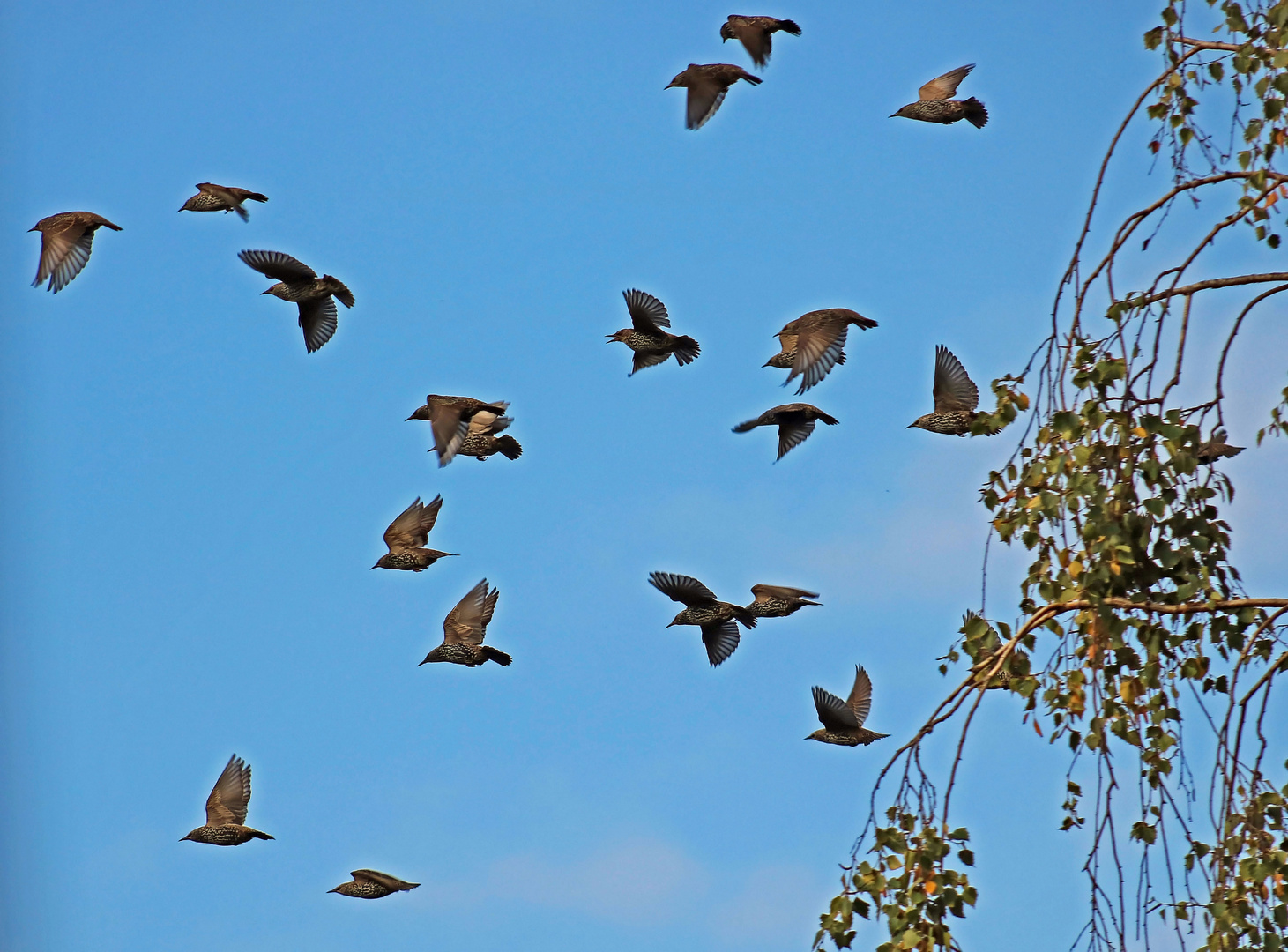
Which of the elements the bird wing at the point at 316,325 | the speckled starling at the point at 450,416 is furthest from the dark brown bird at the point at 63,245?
the speckled starling at the point at 450,416

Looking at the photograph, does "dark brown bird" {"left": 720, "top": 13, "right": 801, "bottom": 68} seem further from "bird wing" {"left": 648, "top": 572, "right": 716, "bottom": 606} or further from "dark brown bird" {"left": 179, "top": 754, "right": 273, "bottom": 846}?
"dark brown bird" {"left": 179, "top": 754, "right": 273, "bottom": 846}

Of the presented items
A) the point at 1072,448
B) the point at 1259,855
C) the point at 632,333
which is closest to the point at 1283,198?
the point at 1072,448

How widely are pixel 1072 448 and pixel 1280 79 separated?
1.71 metres

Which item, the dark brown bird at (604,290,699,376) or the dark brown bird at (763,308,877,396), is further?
the dark brown bird at (604,290,699,376)

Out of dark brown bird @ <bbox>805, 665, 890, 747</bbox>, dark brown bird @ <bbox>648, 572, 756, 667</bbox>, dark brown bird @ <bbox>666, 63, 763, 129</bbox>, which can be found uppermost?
dark brown bird @ <bbox>666, 63, 763, 129</bbox>

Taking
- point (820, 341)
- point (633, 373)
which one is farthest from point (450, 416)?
point (820, 341)

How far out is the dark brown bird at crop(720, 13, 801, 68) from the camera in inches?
375

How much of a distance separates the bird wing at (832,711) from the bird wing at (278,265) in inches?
190

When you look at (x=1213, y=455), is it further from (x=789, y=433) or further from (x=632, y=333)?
(x=632, y=333)

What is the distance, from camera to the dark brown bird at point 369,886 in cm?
1135

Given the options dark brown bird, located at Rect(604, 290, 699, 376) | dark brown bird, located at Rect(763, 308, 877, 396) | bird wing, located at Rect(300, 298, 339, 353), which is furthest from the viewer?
bird wing, located at Rect(300, 298, 339, 353)

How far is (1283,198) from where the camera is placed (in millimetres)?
5984

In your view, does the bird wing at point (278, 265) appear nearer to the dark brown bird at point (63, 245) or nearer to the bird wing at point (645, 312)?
the dark brown bird at point (63, 245)

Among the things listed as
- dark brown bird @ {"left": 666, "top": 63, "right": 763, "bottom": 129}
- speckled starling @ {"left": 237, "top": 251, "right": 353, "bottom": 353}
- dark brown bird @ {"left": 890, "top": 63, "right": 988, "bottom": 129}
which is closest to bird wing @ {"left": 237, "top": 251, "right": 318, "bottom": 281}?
speckled starling @ {"left": 237, "top": 251, "right": 353, "bottom": 353}
